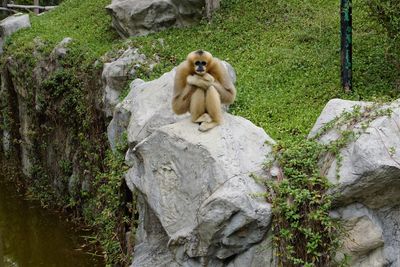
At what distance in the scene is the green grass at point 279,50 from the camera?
403 inches

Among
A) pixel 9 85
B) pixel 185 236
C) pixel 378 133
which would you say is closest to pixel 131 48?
pixel 9 85

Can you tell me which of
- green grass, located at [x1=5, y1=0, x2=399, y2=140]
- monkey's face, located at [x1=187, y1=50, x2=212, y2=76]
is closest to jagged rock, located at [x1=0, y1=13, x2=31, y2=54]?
green grass, located at [x1=5, y1=0, x2=399, y2=140]

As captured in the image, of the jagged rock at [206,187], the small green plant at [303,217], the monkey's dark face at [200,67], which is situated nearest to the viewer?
the small green plant at [303,217]

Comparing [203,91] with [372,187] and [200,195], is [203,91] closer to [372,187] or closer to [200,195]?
[200,195]

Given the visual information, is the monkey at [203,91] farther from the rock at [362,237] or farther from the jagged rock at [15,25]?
the jagged rock at [15,25]

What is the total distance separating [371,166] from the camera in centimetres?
683

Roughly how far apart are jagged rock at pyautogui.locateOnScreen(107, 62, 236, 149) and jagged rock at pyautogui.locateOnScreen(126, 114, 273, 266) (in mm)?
766

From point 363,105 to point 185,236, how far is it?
2.85m

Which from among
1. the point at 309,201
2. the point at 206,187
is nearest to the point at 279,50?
the point at 206,187

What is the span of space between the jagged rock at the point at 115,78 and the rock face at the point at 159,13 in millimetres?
2987

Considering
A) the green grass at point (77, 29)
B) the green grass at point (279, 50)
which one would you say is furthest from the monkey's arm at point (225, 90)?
the green grass at point (77, 29)

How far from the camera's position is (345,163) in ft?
23.3

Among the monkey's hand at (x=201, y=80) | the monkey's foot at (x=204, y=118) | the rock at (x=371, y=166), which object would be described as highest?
the monkey's hand at (x=201, y=80)

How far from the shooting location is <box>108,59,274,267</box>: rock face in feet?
23.7
